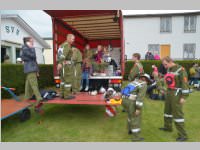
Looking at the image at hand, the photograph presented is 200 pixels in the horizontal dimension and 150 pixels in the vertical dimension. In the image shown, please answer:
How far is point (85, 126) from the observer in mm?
4898

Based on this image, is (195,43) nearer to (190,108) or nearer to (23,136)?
(190,108)

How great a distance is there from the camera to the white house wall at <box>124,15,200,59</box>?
70.2 ft

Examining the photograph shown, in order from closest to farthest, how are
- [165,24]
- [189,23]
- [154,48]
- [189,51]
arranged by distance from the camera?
[189,23]
[165,24]
[189,51]
[154,48]

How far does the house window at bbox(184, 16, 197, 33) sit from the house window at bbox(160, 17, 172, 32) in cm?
163

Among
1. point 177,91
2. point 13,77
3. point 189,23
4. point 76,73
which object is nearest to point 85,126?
point 76,73

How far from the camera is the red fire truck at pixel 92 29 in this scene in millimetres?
6332

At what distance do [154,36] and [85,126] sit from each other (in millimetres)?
18973

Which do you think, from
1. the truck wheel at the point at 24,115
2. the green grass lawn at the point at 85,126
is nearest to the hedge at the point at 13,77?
the green grass lawn at the point at 85,126

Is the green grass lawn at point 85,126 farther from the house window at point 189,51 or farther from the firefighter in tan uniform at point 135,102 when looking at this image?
the house window at point 189,51

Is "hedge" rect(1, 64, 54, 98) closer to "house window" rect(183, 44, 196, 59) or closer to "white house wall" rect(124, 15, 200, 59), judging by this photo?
"white house wall" rect(124, 15, 200, 59)

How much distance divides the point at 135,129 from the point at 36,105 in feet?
8.90

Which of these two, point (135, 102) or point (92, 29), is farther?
point (92, 29)

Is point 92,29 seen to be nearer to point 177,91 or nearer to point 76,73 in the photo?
point 76,73

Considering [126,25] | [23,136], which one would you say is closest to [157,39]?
[126,25]
